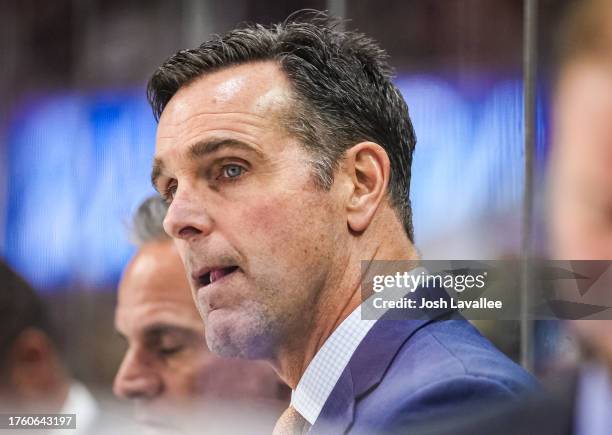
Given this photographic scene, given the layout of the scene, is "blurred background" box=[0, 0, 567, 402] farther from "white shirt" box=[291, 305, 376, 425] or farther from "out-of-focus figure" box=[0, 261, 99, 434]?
"white shirt" box=[291, 305, 376, 425]

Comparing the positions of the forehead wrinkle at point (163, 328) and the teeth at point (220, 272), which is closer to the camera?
the teeth at point (220, 272)

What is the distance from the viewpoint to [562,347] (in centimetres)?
229

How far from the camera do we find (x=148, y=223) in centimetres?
262

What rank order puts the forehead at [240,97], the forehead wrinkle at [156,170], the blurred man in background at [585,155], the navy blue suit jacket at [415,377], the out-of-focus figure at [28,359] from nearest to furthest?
the navy blue suit jacket at [415,377], the blurred man in background at [585,155], the forehead at [240,97], the forehead wrinkle at [156,170], the out-of-focus figure at [28,359]

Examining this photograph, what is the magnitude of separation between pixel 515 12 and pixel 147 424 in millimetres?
1386

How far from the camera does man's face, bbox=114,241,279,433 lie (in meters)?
2.57

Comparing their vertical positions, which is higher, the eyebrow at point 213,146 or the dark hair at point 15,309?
the eyebrow at point 213,146

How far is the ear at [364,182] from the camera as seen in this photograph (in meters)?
2.30

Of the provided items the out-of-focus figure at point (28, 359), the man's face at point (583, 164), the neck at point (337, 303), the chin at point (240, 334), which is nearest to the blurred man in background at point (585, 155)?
the man's face at point (583, 164)

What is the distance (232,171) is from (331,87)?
304 millimetres

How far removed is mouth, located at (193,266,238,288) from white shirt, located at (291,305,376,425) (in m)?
0.28

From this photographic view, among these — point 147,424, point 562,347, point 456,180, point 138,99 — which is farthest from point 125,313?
point 562,347

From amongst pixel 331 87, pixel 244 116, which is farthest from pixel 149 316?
pixel 331 87

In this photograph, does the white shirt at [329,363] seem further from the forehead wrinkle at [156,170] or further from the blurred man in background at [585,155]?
the forehead wrinkle at [156,170]
